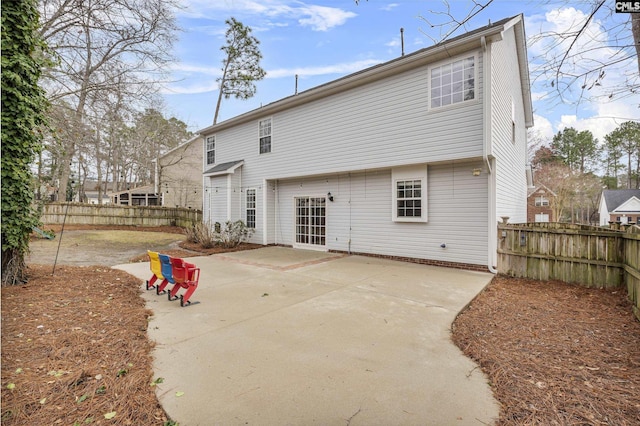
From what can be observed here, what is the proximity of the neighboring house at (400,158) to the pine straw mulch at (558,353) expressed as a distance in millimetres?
2542

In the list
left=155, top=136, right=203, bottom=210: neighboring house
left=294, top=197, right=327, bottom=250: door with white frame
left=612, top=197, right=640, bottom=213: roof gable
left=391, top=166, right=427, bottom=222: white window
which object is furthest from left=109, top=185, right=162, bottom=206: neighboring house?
left=612, top=197, right=640, bottom=213: roof gable

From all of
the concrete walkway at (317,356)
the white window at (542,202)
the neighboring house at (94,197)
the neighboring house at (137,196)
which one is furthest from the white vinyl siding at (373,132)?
the neighboring house at (94,197)

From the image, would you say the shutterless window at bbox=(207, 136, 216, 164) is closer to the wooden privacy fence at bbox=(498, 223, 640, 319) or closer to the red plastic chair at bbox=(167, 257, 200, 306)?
the red plastic chair at bbox=(167, 257, 200, 306)

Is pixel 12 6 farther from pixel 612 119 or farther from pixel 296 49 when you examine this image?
pixel 612 119

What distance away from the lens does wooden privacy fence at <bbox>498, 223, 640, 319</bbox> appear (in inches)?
216

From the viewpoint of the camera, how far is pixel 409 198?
29.0 ft

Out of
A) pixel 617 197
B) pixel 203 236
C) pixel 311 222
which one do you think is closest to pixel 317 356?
pixel 311 222

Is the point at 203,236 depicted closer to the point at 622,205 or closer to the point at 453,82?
the point at 453,82

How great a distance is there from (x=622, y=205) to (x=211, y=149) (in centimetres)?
4227

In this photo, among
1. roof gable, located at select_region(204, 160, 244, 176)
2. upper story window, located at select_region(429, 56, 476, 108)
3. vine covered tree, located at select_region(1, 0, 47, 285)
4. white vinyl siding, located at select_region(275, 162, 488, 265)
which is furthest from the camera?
roof gable, located at select_region(204, 160, 244, 176)

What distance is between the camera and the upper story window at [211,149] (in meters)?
14.8

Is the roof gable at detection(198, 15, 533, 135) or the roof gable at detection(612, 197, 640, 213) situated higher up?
the roof gable at detection(198, 15, 533, 135)

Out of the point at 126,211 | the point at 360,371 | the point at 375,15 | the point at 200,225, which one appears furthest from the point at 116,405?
the point at 126,211

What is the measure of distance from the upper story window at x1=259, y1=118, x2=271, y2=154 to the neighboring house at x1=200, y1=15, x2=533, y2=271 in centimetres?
5
